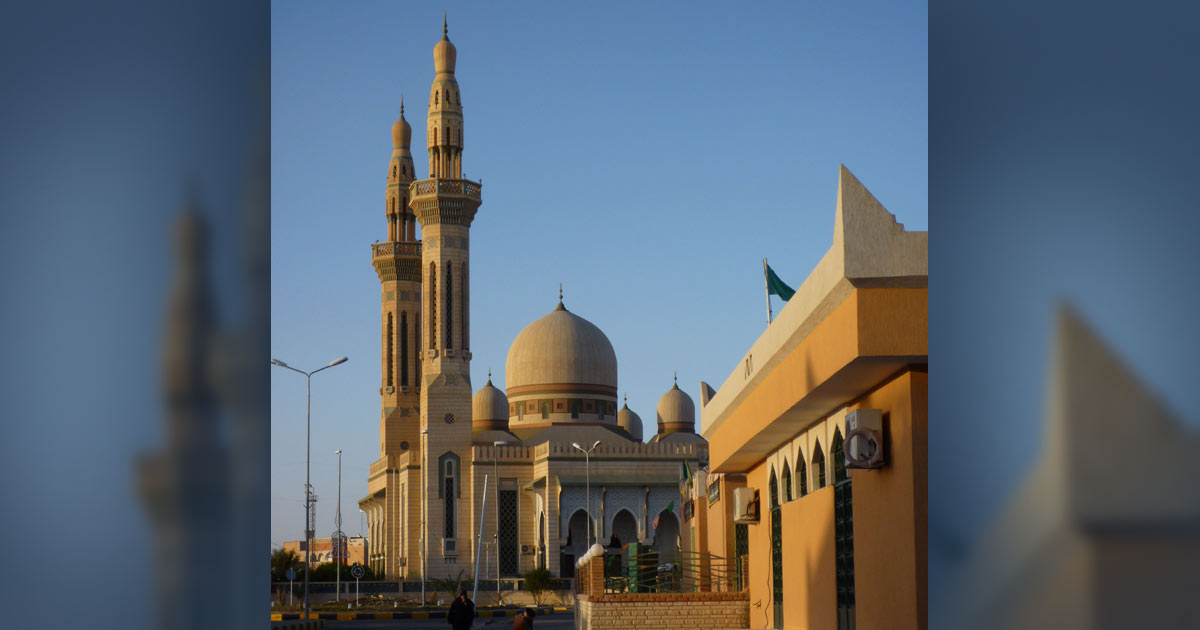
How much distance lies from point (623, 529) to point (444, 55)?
65.4ft

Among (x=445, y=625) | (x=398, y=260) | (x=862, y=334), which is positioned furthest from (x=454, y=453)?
(x=862, y=334)

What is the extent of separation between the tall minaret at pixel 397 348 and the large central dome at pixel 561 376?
5.61 m

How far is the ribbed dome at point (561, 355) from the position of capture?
58.6 meters

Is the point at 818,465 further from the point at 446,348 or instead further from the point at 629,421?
the point at 629,421

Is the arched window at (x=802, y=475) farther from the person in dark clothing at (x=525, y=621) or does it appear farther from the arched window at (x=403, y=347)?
the arched window at (x=403, y=347)

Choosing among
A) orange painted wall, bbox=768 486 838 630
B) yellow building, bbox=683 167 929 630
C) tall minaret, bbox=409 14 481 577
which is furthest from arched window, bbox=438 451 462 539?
orange painted wall, bbox=768 486 838 630

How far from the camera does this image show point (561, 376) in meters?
58.6

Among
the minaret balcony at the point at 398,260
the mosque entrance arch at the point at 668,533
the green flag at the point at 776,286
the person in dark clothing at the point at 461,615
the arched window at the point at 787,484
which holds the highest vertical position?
the minaret balcony at the point at 398,260
